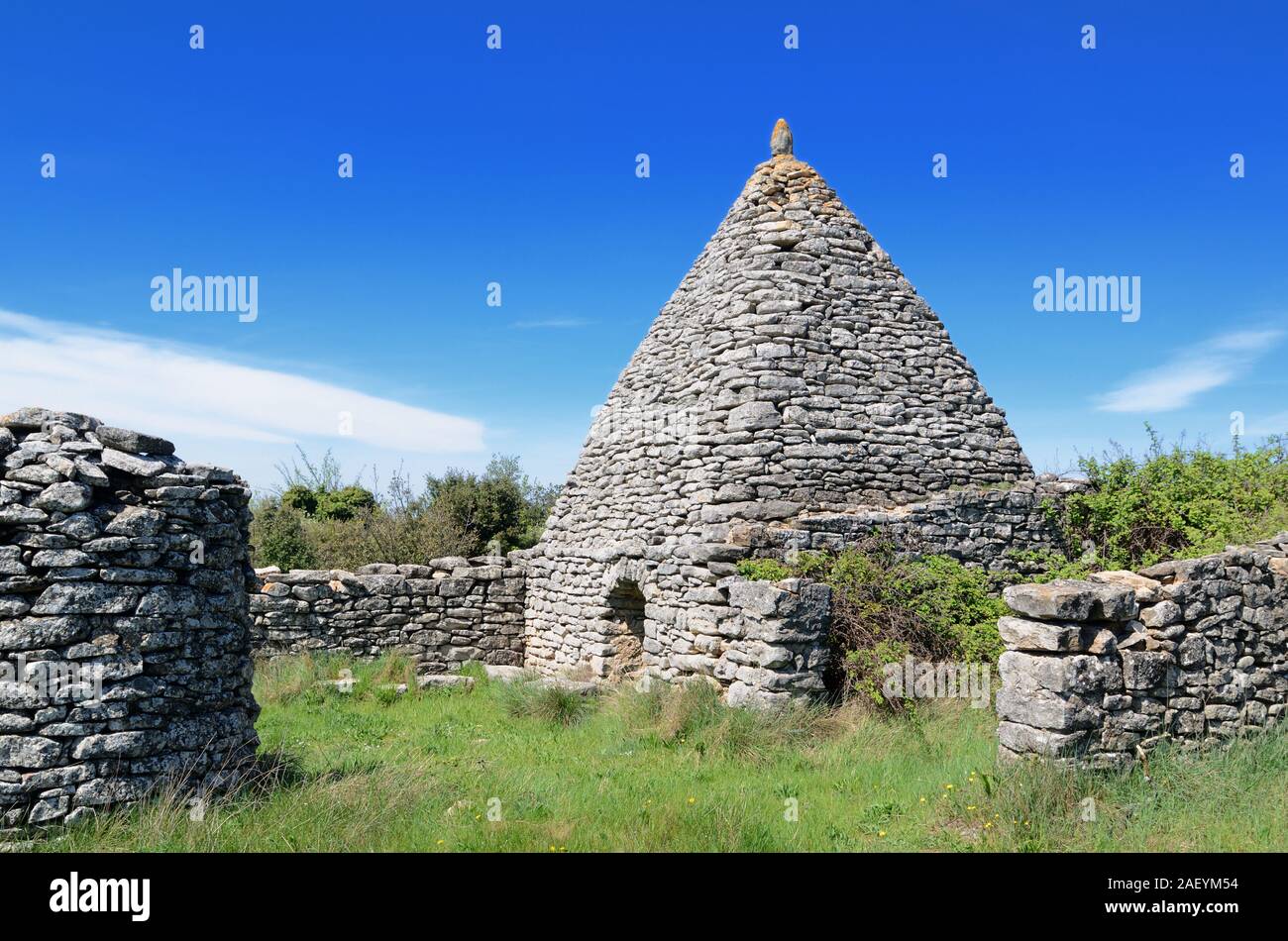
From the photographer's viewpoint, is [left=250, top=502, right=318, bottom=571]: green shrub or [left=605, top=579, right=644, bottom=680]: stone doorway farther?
[left=250, top=502, right=318, bottom=571]: green shrub

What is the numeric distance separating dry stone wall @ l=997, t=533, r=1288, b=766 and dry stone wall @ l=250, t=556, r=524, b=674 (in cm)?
884

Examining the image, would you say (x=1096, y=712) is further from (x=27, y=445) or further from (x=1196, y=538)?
(x=27, y=445)

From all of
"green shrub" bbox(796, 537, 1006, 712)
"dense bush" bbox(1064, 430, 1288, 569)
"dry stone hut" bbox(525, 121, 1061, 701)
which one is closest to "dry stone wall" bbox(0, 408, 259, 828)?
"dry stone hut" bbox(525, 121, 1061, 701)

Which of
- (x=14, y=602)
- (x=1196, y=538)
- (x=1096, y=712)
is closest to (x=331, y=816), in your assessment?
(x=14, y=602)

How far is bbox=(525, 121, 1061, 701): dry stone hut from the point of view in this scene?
912 cm

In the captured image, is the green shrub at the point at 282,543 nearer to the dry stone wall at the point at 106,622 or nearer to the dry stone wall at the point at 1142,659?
the dry stone wall at the point at 106,622

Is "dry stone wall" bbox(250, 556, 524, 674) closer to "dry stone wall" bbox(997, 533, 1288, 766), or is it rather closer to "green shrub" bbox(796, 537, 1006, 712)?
"green shrub" bbox(796, 537, 1006, 712)

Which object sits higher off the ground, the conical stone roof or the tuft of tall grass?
the conical stone roof

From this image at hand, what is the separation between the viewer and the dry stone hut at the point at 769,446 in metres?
9.12

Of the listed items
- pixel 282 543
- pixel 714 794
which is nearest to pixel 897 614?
pixel 714 794

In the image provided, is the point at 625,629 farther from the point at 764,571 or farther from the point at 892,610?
the point at 892,610

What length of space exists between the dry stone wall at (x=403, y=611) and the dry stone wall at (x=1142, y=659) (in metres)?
8.84

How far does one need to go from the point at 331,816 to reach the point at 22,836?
1579 millimetres

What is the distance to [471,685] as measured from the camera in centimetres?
1033
